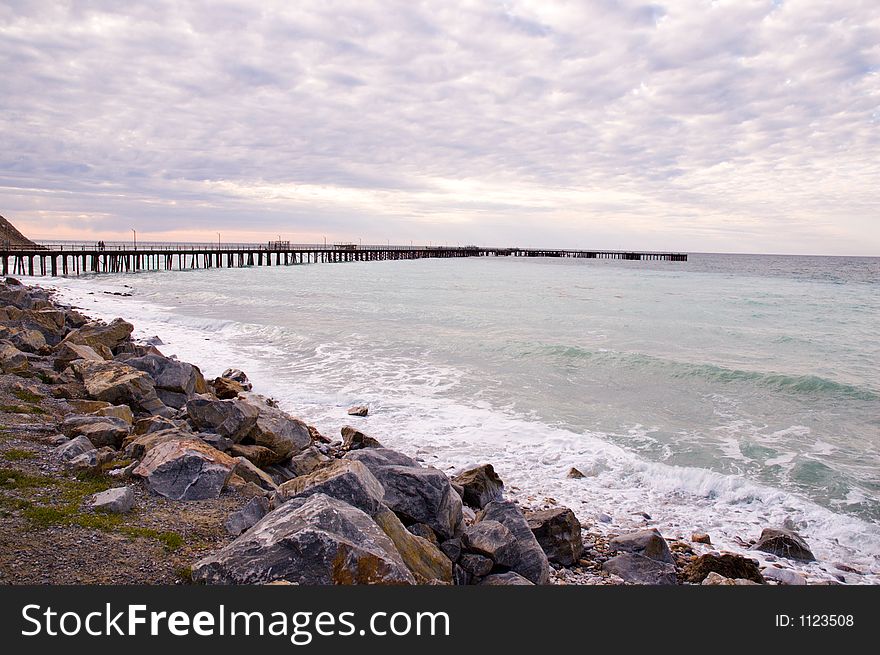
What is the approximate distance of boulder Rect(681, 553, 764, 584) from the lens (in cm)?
620

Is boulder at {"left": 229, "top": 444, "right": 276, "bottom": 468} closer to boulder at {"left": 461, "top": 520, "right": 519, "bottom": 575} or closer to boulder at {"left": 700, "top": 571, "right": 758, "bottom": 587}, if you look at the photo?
boulder at {"left": 461, "top": 520, "right": 519, "bottom": 575}

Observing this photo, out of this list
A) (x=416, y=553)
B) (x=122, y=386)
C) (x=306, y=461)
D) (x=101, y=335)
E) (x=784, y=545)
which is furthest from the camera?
(x=101, y=335)

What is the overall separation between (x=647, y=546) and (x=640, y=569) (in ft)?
0.95

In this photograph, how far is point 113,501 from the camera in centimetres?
526

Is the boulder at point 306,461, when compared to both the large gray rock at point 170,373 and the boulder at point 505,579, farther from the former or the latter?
the large gray rock at point 170,373

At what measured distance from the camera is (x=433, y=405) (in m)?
13.2

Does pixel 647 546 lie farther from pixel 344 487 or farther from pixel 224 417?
pixel 224 417

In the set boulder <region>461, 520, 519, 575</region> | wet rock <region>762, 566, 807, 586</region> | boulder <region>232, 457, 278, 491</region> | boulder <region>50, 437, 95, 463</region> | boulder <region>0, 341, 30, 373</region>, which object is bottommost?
wet rock <region>762, 566, 807, 586</region>

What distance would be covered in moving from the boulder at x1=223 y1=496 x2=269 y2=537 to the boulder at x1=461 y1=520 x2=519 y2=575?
1.97m

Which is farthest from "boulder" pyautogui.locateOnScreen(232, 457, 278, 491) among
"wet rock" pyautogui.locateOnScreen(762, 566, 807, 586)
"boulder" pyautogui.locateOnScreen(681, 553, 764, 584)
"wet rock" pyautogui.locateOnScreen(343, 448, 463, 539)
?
"wet rock" pyautogui.locateOnScreen(762, 566, 807, 586)

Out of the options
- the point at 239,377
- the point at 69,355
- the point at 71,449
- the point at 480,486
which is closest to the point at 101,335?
the point at 69,355

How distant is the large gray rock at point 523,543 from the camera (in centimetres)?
577

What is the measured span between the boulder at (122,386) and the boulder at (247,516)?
4.92 meters

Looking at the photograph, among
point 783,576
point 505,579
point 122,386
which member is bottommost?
point 783,576
